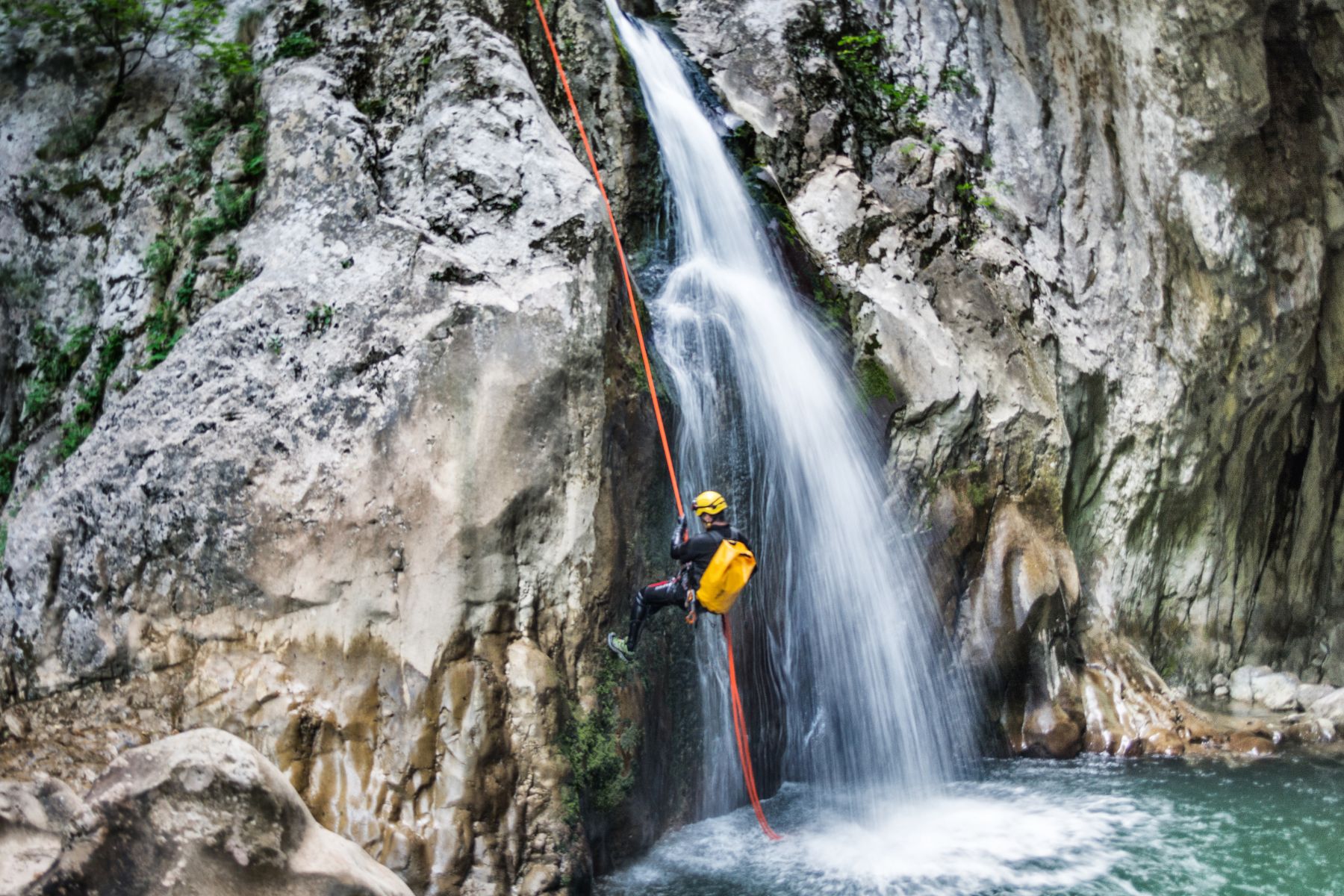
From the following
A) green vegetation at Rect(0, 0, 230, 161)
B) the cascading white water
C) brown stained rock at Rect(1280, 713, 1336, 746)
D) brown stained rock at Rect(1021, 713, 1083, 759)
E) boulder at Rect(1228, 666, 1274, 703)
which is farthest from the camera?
boulder at Rect(1228, 666, 1274, 703)

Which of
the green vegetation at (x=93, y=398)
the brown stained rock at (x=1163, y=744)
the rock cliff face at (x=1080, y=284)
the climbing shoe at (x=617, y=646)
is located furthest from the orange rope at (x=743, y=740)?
the green vegetation at (x=93, y=398)

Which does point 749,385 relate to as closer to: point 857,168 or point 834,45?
point 857,168

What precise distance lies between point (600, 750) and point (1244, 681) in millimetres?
8389

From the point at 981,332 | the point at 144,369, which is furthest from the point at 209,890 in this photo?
the point at 981,332

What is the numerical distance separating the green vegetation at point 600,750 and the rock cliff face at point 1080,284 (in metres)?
3.73

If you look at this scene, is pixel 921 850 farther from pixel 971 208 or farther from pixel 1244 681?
pixel 971 208

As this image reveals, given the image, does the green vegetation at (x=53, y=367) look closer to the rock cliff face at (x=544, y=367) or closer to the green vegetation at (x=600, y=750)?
the rock cliff face at (x=544, y=367)

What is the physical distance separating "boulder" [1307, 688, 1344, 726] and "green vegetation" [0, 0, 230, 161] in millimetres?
11901

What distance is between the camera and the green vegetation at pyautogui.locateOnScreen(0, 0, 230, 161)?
28.8ft

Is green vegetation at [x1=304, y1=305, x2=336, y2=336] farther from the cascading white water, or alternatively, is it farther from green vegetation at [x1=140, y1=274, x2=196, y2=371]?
the cascading white water

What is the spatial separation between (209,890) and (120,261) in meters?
5.84

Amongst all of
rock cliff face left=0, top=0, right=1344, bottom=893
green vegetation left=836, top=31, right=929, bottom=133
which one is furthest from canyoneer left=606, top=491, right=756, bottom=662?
green vegetation left=836, top=31, right=929, bottom=133

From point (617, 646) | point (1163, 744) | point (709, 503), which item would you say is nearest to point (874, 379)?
point (709, 503)

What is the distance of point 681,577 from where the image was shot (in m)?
7.19
